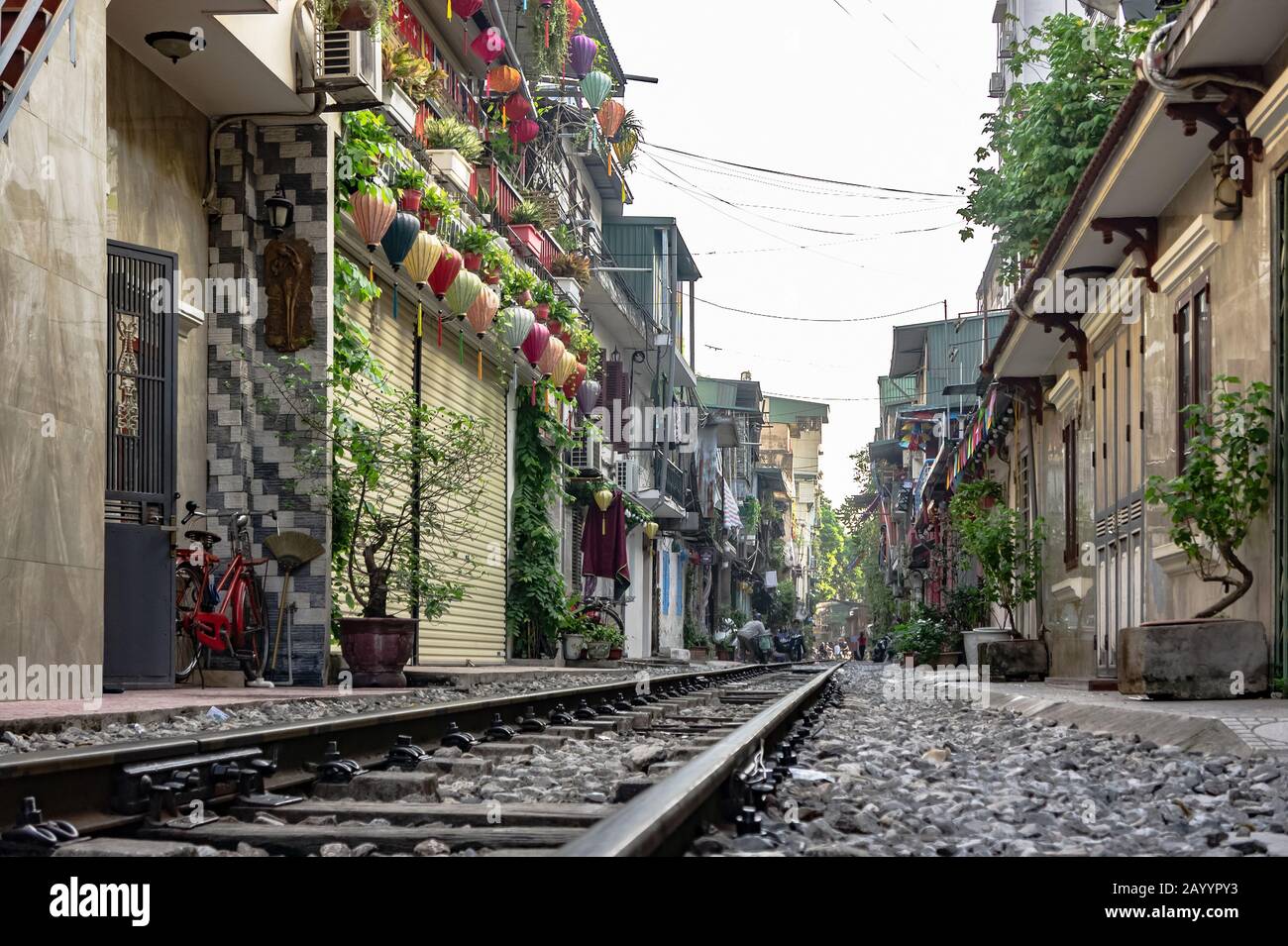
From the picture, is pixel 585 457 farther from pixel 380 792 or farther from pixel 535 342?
pixel 380 792

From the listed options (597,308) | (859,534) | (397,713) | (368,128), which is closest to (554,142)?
(597,308)

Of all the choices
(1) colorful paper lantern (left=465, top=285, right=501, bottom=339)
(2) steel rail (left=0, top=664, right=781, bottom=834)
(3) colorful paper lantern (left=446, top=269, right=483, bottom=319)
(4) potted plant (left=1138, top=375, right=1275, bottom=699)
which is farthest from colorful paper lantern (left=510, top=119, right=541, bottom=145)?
(2) steel rail (left=0, top=664, right=781, bottom=834)

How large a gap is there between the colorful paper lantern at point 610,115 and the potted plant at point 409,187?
13397mm

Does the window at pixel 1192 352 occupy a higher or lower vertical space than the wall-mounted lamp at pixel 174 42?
lower

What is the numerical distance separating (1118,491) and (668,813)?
38.0 ft

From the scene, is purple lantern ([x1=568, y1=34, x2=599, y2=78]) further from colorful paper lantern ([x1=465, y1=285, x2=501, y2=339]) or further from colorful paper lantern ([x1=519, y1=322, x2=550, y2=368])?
colorful paper lantern ([x1=465, y1=285, x2=501, y2=339])

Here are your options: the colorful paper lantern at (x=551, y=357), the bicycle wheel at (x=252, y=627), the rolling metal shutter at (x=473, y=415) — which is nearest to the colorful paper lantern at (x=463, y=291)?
the rolling metal shutter at (x=473, y=415)

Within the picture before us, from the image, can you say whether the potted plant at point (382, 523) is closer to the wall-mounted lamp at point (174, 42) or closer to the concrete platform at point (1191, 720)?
the wall-mounted lamp at point (174, 42)

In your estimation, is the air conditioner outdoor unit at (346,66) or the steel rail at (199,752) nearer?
the steel rail at (199,752)

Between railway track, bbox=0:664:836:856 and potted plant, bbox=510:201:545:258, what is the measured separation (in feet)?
54.3

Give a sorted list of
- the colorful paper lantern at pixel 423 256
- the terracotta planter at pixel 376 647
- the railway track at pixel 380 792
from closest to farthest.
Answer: the railway track at pixel 380 792, the terracotta planter at pixel 376 647, the colorful paper lantern at pixel 423 256

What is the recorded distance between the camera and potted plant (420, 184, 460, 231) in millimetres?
14547

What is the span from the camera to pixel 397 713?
19.9 feet

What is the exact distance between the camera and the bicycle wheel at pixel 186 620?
10867mm
